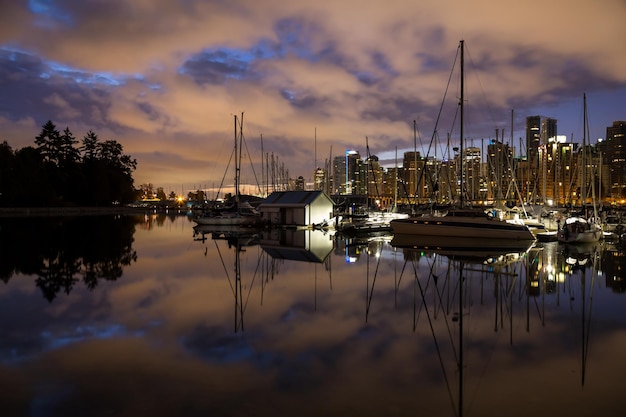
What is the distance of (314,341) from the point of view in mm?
9953

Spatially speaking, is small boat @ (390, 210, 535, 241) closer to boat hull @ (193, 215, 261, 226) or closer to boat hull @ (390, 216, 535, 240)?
boat hull @ (390, 216, 535, 240)

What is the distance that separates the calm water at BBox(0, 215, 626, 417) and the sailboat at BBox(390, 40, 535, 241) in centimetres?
1259

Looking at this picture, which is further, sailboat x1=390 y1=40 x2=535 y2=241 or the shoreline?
the shoreline

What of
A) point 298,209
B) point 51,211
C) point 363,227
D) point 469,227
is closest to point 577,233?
point 469,227

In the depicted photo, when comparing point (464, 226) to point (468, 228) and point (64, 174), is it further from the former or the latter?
point (64, 174)

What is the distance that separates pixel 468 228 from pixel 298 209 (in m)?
23.1

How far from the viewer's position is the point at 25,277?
18031mm

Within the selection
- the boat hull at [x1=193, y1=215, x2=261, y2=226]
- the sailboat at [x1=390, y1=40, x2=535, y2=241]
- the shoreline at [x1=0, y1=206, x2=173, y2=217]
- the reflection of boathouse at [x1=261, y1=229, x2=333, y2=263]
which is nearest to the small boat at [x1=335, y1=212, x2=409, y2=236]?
the sailboat at [x1=390, y1=40, x2=535, y2=241]

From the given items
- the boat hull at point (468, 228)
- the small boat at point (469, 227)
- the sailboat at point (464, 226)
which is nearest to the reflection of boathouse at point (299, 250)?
the sailboat at point (464, 226)

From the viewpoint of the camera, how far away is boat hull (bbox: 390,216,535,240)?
3281 centimetres

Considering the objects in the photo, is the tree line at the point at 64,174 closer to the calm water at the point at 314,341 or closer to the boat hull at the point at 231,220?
the boat hull at the point at 231,220

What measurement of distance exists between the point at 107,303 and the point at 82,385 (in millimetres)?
6816

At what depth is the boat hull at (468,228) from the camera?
32.8m

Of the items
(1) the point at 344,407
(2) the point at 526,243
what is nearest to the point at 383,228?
(2) the point at 526,243
